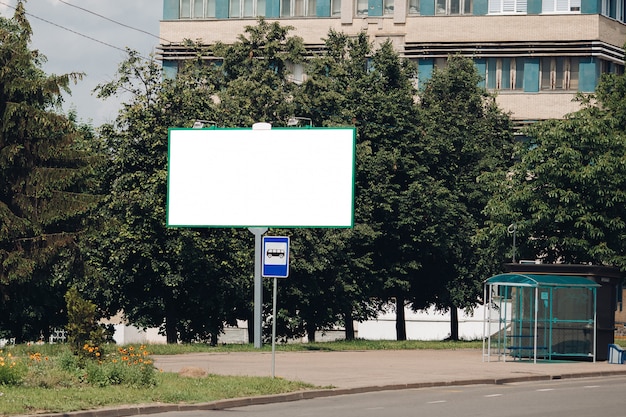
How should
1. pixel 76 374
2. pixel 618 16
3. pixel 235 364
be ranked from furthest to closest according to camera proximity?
pixel 618 16
pixel 235 364
pixel 76 374

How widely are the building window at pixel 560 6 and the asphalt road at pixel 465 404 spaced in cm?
5165

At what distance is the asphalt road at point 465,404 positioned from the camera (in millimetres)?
20594

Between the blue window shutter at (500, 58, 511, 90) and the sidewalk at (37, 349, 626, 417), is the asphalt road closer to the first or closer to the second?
the sidewalk at (37, 349, 626, 417)

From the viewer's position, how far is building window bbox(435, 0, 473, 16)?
7906cm

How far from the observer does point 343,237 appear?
51250 mm

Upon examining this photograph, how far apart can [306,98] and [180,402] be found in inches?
1310

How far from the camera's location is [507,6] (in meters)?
78.4

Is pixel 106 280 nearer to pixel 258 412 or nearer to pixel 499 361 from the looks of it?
pixel 499 361

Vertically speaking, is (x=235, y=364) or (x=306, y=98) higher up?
(x=306, y=98)

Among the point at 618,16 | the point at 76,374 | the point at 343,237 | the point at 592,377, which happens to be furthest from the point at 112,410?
the point at 618,16

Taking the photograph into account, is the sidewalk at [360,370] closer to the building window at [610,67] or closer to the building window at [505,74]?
Result: the building window at [505,74]

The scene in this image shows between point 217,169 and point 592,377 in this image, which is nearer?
point 592,377

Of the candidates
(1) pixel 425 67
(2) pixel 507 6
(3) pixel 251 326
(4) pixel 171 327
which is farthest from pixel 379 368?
(2) pixel 507 6

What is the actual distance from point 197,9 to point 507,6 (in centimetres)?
1969
